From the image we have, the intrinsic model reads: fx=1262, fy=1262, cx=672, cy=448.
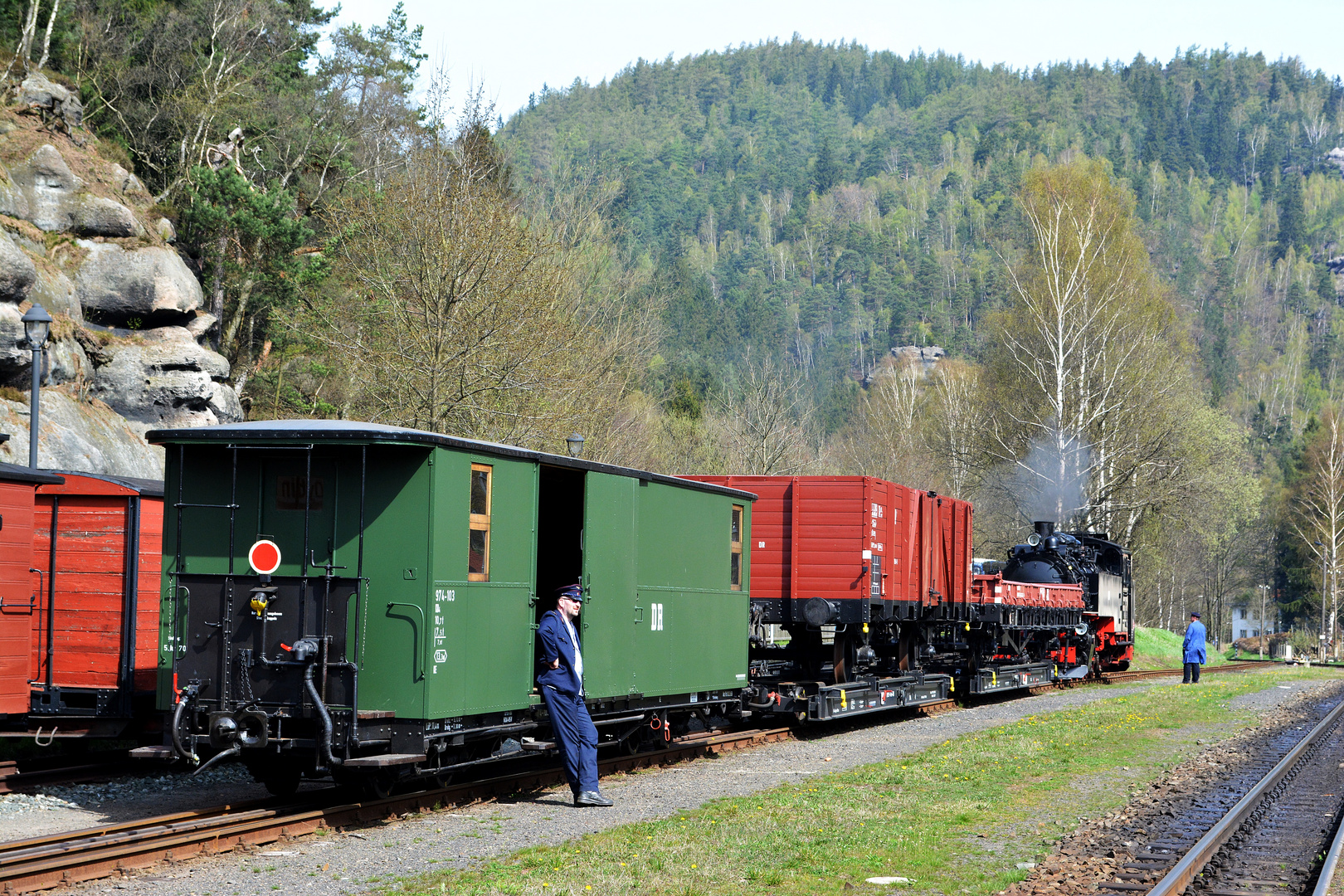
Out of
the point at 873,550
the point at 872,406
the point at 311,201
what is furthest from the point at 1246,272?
the point at 873,550

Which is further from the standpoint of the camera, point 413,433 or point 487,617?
point 487,617

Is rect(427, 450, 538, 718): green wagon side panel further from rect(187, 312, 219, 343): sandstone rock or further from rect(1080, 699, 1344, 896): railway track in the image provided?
rect(187, 312, 219, 343): sandstone rock

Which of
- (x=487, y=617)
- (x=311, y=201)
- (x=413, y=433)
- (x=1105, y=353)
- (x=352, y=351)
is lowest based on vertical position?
(x=487, y=617)

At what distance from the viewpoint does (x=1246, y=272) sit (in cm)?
17812

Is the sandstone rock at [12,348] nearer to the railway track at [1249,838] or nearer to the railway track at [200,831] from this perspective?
the railway track at [200,831]

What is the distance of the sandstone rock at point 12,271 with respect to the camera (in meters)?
24.3

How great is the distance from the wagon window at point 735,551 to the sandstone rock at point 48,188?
2130 cm

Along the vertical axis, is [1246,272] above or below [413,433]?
above

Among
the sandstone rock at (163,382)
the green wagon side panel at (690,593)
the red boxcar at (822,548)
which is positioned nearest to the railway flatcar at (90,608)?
the green wagon side panel at (690,593)

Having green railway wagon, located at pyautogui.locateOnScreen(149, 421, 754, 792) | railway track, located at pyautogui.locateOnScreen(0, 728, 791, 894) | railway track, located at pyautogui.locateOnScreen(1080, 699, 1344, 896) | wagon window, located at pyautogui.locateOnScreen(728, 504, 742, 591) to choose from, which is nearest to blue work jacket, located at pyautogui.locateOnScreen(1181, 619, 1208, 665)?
railway track, located at pyautogui.locateOnScreen(1080, 699, 1344, 896)

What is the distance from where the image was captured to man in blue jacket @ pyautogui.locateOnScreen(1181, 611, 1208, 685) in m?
30.8

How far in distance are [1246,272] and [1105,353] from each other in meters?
154

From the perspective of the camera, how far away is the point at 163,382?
94.7ft

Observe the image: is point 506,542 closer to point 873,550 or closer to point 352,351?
point 873,550
